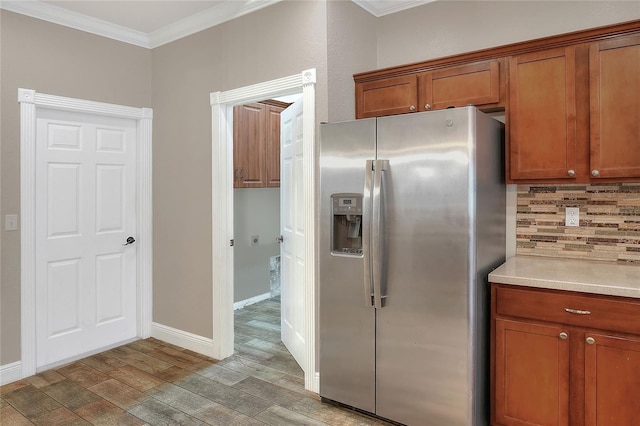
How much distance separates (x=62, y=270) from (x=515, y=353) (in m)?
3.37

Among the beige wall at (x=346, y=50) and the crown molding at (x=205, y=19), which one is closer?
the beige wall at (x=346, y=50)

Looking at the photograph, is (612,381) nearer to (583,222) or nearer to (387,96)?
(583,222)

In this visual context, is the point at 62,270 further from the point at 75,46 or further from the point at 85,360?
the point at 75,46

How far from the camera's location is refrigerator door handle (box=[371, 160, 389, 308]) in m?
2.34

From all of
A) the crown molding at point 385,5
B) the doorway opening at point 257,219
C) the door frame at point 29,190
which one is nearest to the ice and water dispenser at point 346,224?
the crown molding at point 385,5

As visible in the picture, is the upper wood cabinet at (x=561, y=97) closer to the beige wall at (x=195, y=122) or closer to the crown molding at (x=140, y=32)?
the beige wall at (x=195, y=122)

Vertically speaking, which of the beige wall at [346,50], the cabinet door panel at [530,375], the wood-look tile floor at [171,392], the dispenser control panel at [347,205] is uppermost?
the beige wall at [346,50]

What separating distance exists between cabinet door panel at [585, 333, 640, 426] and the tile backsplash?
713 mm

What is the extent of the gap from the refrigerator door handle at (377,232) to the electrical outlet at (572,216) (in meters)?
1.19

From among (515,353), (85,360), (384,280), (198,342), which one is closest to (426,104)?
(384,280)

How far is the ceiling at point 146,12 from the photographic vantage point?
10.3ft

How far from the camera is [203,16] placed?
341 centimetres

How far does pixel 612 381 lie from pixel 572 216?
1.00 m

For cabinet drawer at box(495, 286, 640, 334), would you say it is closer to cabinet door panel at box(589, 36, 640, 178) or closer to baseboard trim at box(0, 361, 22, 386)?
cabinet door panel at box(589, 36, 640, 178)
